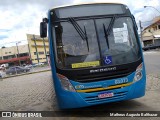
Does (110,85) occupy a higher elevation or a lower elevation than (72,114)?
higher

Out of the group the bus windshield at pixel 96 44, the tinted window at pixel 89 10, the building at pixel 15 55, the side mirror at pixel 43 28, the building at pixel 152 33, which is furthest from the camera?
the building at pixel 15 55

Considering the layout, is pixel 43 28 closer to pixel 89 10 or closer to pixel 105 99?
pixel 89 10

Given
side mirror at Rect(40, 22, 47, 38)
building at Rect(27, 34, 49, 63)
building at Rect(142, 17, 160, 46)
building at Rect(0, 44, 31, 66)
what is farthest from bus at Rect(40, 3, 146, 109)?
building at Rect(0, 44, 31, 66)

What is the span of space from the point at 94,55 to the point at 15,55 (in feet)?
302

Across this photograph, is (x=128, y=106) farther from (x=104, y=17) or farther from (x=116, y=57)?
(x=104, y=17)

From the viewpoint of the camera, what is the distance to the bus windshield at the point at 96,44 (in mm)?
6926

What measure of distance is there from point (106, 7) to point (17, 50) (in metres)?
90.0

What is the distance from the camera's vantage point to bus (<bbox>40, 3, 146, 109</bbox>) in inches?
267

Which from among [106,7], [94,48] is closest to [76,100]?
[94,48]

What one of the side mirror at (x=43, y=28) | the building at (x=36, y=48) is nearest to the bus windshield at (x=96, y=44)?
the side mirror at (x=43, y=28)

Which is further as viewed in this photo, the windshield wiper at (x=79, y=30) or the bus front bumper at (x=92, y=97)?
the windshield wiper at (x=79, y=30)

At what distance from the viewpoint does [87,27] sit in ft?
23.4

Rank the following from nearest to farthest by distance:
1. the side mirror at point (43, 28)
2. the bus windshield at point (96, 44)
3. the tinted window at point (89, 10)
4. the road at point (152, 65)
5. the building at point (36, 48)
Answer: the bus windshield at point (96, 44) < the tinted window at point (89, 10) < the side mirror at point (43, 28) < the road at point (152, 65) < the building at point (36, 48)

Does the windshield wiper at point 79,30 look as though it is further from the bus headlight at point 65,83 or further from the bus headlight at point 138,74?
the bus headlight at point 138,74
